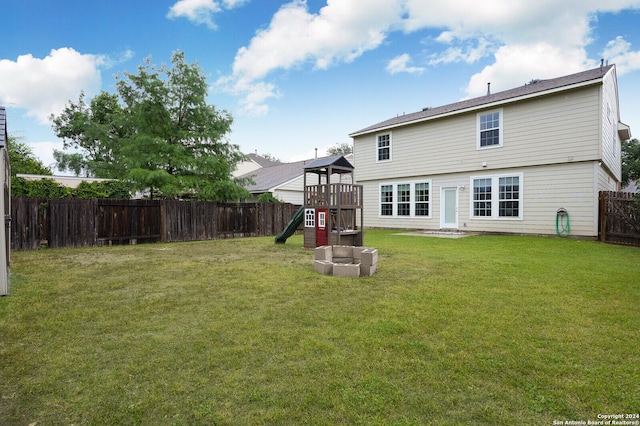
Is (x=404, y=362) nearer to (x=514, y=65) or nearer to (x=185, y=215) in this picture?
(x=185, y=215)

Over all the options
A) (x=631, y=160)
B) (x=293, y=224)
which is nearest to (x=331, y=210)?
(x=293, y=224)

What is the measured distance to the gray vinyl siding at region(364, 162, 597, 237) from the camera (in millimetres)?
11531

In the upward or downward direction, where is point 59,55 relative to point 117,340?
upward

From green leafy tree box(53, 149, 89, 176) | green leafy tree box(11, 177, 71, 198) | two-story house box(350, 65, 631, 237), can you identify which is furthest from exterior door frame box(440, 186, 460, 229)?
green leafy tree box(53, 149, 89, 176)

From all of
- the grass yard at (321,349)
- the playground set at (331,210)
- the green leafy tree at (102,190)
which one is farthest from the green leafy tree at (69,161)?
the grass yard at (321,349)

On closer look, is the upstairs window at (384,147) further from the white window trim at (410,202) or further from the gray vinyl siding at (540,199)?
the gray vinyl siding at (540,199)

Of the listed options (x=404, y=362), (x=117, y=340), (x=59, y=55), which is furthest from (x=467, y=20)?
(x=59, y=55)

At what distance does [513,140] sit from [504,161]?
854 mm

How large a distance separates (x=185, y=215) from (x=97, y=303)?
9.93 m

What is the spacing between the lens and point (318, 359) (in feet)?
9.07

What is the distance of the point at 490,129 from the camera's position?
14023mm

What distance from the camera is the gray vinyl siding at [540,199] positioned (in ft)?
37.8

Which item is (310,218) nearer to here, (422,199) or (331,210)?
(331,210)

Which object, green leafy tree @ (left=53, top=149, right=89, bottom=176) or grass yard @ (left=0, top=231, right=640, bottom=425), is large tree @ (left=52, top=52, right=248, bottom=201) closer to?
grass yard @ (left=0, top=231, right=640, bottom=425)
